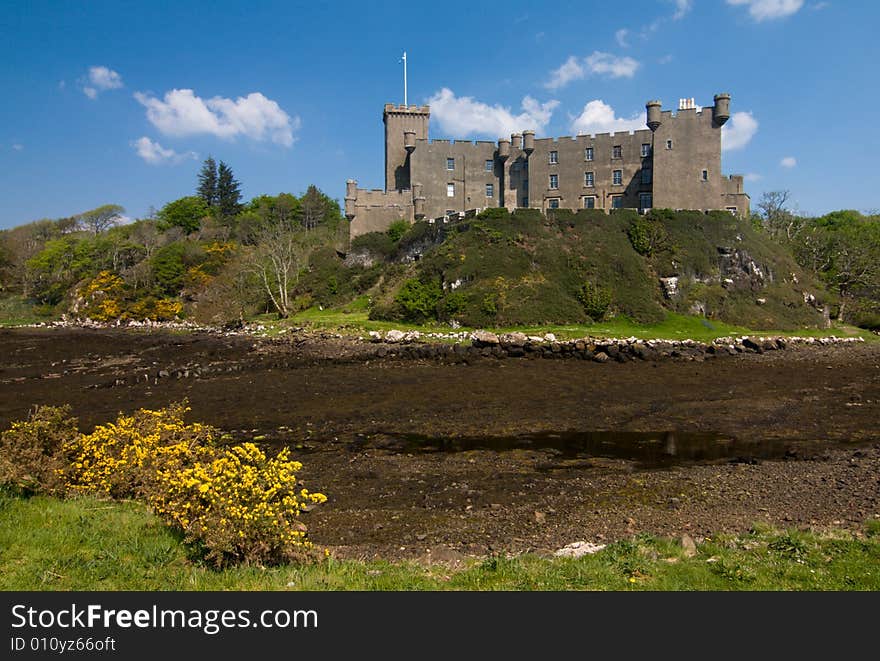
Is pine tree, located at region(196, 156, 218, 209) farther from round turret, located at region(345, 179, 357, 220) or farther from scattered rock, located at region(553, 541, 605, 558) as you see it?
scattered rock, located at region(553, 541, 605, 558)

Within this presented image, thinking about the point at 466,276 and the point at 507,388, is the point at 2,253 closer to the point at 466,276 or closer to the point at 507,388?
the point at 466,276

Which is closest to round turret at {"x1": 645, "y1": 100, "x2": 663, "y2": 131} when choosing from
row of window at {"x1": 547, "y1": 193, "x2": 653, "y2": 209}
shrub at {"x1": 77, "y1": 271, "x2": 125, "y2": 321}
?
row of window at {"x1": 547, "y1": 193, "x2": 653, "y2": 209}

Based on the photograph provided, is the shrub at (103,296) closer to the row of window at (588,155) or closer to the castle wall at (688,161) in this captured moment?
the row of window at (588,155)

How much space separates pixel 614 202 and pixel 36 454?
61.0 m

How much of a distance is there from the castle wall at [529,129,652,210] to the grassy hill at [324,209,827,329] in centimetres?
564

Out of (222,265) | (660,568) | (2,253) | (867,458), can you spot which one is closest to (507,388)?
(867,458)

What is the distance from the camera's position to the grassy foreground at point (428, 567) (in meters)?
6.51

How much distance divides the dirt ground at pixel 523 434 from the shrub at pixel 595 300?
46.7 feet

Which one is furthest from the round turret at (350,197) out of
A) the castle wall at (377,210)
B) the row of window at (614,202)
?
the row of window at (614,202)

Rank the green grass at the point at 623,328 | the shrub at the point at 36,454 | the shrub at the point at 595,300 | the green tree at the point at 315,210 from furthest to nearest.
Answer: the green tree at the point at 315,210 < the shrub at the point at 595,300 < the green grass at the point at 623,328 < the shrub at the point at 36,454

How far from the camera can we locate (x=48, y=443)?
34.6 feet

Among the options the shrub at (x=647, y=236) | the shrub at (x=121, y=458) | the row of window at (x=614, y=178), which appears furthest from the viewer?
the row of window at (x=614, y=178)

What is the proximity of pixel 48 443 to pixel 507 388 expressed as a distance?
17079 millimetres

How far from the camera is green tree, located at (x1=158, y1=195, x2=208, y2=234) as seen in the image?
92688 mm
